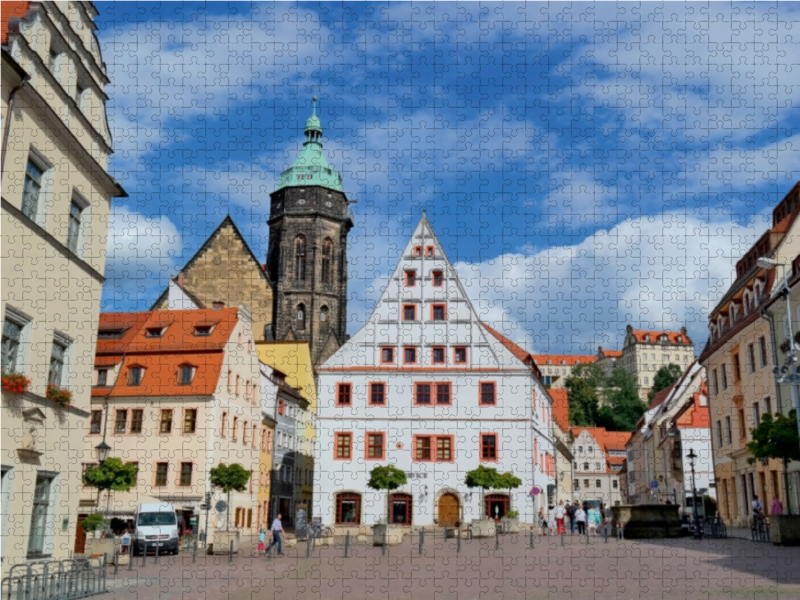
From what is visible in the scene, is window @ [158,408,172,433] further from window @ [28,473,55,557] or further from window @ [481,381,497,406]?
window @ [28,473,55,557]

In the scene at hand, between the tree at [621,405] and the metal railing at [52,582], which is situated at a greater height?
the tree at [621,405]

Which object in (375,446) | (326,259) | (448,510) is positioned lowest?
(448,510)

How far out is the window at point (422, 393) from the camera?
43.1m

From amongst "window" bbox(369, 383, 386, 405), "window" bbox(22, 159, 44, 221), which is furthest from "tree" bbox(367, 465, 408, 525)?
"window" bbox(22, 159, 44, 221)

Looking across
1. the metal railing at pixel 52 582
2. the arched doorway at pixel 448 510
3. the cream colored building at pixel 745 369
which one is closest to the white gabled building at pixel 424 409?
the arched doorway at pixel 448 510

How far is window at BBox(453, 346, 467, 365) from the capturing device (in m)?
43.5

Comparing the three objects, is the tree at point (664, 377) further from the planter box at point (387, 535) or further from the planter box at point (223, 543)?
the planter box at point (223, 543)

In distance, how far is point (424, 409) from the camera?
43.0 m

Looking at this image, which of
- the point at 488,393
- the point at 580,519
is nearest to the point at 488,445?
the point at 488,393

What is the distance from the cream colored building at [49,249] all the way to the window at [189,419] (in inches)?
742

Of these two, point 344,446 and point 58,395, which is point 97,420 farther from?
point 58,395

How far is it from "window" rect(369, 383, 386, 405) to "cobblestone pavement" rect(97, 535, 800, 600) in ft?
58.9

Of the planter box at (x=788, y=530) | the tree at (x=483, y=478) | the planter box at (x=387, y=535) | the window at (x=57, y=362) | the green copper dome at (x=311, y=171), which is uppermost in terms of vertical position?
the green copper dome at (x=311, y=171)

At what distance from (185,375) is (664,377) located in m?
108
